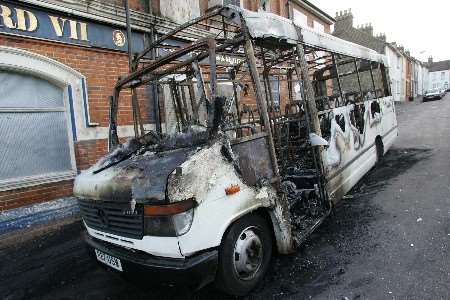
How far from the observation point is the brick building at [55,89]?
5906mm

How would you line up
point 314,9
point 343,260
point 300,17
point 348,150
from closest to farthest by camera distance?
point 343,260
point 348,150
point 300,17
point 314,9

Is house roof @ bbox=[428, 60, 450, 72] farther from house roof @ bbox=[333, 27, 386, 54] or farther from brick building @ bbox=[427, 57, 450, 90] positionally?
house roof @ bbox=[333, 27, 386, 54]

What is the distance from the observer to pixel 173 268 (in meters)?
2.66

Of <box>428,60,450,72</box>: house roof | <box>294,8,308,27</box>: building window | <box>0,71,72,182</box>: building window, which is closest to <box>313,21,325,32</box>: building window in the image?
<box>294,8,308,27</box>: building window

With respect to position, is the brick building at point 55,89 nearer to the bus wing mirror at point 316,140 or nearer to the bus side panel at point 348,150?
the bus wing mirror at point 316,140

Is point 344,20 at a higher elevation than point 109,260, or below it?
higher

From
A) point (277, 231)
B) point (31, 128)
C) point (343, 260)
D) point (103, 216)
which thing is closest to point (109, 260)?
point (103, 216)

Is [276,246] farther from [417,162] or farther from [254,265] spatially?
[417,162]

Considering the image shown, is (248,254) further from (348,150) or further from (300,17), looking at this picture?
(300,17)

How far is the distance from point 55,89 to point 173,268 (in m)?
5.42

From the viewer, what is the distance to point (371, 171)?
766 cm

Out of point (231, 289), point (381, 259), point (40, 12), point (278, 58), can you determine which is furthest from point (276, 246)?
point (40, 12)

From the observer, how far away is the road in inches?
126

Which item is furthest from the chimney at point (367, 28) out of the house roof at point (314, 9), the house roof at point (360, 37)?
the house roof at point (314, 9)
